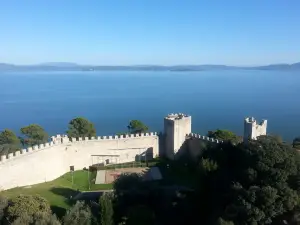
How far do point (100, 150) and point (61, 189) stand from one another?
193 inches

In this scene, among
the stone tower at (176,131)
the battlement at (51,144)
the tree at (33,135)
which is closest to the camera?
the battlement at (51,144)

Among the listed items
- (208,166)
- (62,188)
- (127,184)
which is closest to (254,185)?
(208,166)

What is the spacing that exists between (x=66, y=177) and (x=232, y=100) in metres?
64.1

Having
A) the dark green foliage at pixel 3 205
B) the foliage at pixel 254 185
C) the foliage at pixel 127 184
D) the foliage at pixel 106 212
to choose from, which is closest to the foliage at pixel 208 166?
the foliage at pixel 254 185

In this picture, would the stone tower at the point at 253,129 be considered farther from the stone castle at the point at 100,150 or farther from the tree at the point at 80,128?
the tree at the point at 80,128

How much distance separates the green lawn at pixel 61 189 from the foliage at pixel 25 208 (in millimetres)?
2044

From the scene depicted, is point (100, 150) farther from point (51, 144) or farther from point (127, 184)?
point (127, 184)

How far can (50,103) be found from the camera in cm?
7619

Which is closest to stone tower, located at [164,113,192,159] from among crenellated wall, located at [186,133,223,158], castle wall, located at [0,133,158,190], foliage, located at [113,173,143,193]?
crenellated wall, located at [186,133,223,158]

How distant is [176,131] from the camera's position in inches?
910

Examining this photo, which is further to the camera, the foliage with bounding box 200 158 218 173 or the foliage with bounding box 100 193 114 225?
the foliage with bounding box 200 158 218 173

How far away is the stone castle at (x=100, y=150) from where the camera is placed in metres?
19.2

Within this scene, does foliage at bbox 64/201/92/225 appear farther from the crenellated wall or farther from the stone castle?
the crenellated wall

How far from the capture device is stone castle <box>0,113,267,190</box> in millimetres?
19172
